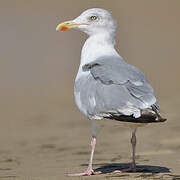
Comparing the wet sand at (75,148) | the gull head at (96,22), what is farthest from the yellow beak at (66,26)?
the wet sand at (75,148)

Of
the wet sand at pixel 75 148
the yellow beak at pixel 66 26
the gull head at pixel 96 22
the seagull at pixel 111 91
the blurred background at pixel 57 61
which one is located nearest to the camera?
the seagull at pixel 111 91

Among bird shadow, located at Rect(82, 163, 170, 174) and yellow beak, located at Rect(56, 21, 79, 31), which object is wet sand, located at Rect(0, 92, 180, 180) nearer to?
bird shadow, located at Rect(82, 163, 170, 174)

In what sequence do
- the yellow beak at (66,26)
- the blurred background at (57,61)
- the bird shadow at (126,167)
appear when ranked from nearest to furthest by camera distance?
the bird shadow at (126,167)
the yellow beak at (66,26)
the blurred background at (57,61)

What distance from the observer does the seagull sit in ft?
18.5

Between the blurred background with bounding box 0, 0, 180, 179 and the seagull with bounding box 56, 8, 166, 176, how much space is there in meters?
2.23

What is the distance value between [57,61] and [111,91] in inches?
592

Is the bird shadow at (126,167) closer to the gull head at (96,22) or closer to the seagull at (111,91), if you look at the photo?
the seagull at (111,91)

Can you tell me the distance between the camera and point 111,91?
5906 mm

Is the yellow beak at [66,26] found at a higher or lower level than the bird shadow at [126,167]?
higher

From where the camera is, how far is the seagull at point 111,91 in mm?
5633

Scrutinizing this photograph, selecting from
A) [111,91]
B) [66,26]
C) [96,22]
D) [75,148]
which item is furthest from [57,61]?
[111,91]

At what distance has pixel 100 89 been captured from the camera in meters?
6.04

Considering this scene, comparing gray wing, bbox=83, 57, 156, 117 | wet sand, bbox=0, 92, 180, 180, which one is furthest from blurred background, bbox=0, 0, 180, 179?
gray wing, bbox=83, 57, 156, 117

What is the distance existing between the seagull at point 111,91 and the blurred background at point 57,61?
223 cm
